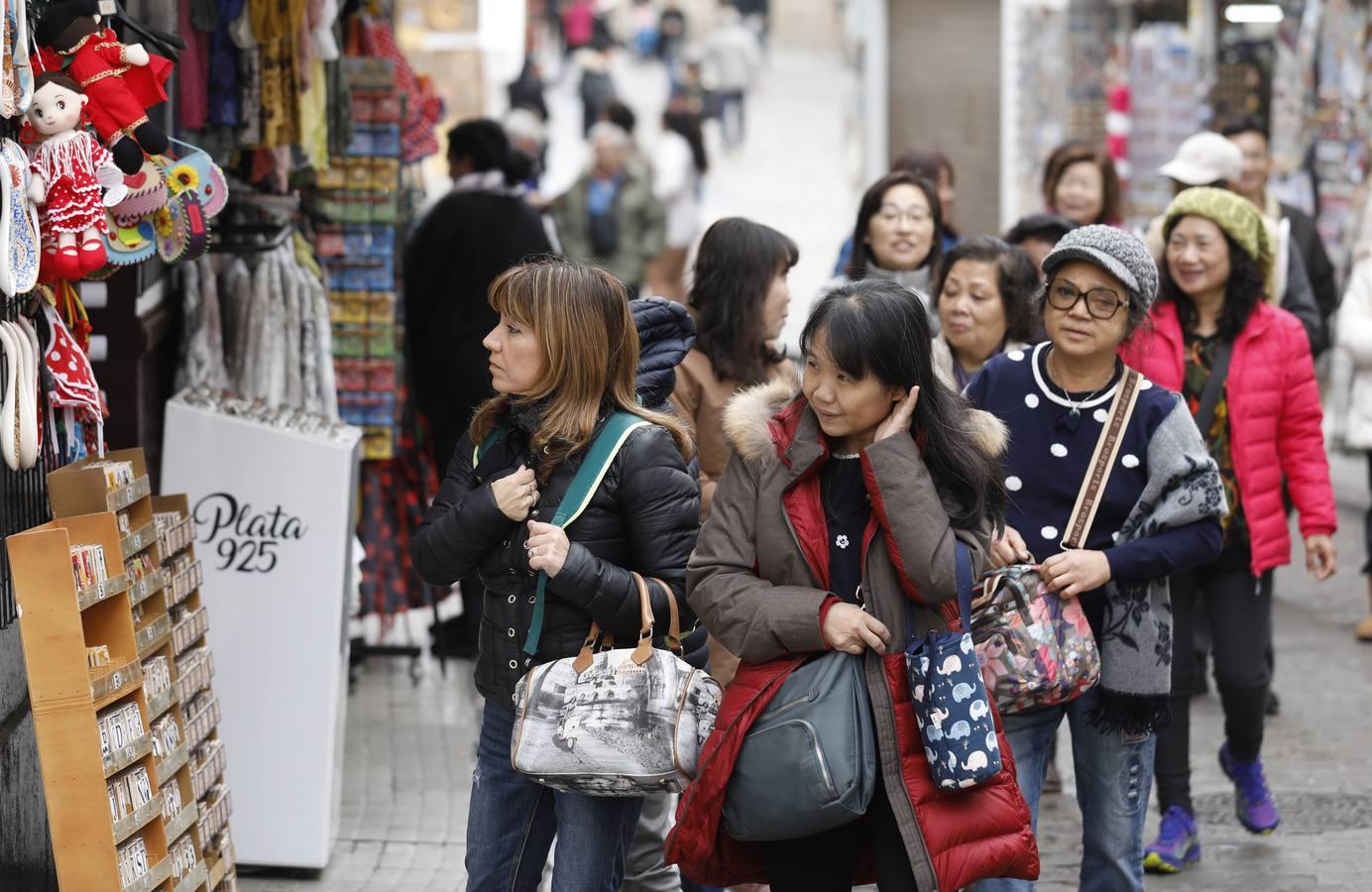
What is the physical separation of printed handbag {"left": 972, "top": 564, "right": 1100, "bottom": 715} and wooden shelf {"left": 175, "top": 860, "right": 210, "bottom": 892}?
1.87 metres

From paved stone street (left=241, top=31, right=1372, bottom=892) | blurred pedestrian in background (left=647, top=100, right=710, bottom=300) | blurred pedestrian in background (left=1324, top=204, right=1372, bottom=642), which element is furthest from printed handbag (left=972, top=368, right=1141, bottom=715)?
blurred pedestrian in background (left=647, top=100, right=710, bottom=300)

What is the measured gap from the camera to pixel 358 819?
640 centimetres

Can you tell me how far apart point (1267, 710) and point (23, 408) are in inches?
206

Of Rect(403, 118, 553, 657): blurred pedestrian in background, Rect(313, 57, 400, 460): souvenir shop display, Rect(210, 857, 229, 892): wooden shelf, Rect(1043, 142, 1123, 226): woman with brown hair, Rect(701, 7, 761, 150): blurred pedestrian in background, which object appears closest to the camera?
Rect(210, 857, 229, 892): wooden shelf

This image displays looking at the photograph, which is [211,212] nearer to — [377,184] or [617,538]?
[617,538]

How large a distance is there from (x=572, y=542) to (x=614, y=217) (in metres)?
10.4

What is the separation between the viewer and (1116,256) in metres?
4.55

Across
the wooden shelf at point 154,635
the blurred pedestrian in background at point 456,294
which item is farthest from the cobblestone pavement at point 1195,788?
the wooden shelf at point 154,635

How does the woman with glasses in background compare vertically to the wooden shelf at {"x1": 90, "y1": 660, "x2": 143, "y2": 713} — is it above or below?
above

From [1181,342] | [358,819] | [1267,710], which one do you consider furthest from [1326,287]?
[358,819]

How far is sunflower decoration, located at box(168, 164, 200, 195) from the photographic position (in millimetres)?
4562

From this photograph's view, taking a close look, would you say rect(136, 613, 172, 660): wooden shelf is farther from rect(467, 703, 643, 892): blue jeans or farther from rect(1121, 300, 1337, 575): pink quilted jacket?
rect(1121, 300, 1337, 575): pink quilted jacket

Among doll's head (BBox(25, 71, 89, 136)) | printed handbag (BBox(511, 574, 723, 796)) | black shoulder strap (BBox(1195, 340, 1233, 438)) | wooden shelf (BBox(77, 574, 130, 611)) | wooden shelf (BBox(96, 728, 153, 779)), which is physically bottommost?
wooden shelf (BBox(96, 728, 153, 779))

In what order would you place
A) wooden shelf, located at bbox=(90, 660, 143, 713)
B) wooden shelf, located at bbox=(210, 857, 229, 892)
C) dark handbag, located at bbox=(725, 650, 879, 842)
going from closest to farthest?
dark handbag, located at bbox=(725, 650, 879, 842), wooden shelf, located at bbox=(90, 660, 143, 713), wooden shelf, located at bbox=(210, 857, 229, 892)
